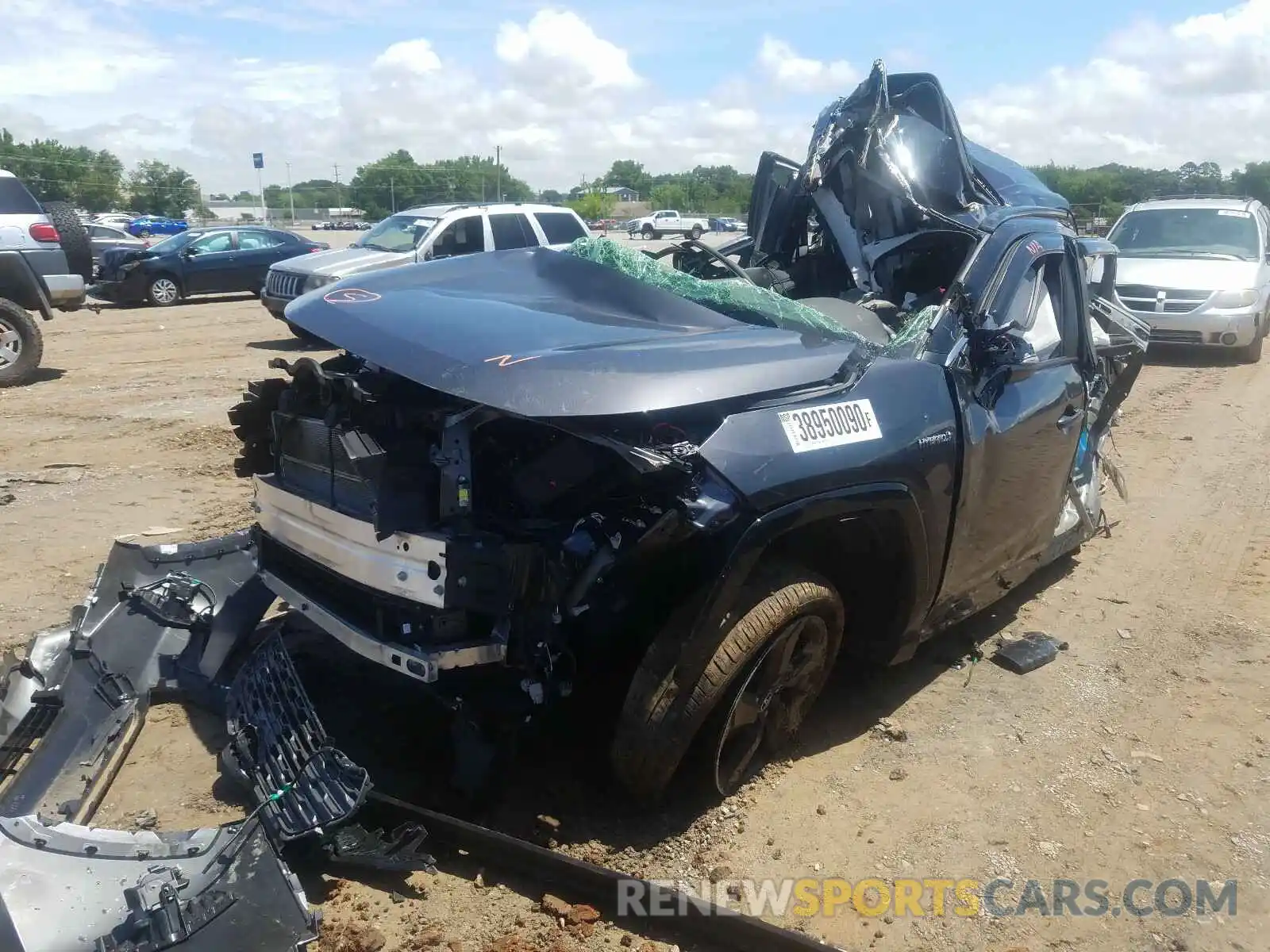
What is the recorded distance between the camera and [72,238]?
439 inches

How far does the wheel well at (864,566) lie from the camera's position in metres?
3.27

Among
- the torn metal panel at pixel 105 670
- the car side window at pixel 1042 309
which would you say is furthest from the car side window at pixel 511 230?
the torn metal panel at pixel 105 670

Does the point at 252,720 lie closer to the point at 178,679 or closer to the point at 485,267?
the point at 178,679

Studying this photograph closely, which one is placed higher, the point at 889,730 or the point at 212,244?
the point at 212,244

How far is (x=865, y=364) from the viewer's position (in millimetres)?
3346

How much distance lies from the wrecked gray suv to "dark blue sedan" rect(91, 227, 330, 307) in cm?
1524

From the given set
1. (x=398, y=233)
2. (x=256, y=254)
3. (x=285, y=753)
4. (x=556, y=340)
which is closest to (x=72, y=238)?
(x=398, y=233)

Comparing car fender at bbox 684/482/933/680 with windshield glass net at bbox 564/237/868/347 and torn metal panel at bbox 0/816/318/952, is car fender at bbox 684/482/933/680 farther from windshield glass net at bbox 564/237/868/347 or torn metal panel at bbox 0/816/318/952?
torn metal panel at bbox 0/816/318/952

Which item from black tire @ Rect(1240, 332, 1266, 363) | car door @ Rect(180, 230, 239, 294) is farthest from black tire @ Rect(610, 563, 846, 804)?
car door @ Rect(180, 230, 239, 294)

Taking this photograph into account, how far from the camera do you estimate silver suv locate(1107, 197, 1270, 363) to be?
11.8 m

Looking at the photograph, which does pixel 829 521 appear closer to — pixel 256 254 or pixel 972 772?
pixel 972 772

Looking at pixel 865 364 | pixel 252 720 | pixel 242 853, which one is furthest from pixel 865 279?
pixel 242 853

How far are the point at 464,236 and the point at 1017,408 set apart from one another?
1032 centimetres

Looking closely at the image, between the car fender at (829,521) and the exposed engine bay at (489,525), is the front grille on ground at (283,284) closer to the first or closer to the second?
the exposed engine bay at (489,525)
